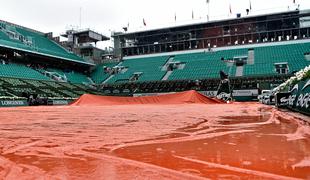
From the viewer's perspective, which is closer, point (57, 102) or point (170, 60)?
point (57, 102)

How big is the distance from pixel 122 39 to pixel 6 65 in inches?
941

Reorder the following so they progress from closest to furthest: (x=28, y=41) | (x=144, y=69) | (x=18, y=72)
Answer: (x=18, y=72) < (x=28, y=41) < (x=144, y=69)

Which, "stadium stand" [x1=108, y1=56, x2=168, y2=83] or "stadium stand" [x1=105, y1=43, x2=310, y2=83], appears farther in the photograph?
"stadium stand" [x1=108, y1=56, x2=168, y2=83]

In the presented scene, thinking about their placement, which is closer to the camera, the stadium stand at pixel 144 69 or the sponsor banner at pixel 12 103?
the sponsor banner at pixel 12 103

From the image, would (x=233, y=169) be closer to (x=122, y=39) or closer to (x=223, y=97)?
(x=223, y=97)

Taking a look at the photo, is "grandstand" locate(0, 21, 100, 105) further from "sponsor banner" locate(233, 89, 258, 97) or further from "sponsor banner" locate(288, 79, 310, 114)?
"sponsor banner" locate(288, 79, 310, 114)

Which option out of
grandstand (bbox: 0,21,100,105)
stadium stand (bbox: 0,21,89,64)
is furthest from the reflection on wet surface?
stadium stand (bbox: 0,21,89,64)

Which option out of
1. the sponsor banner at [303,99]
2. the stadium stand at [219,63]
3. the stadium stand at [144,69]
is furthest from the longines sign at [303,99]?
the stadium stand at [144,69]

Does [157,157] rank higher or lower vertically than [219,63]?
lower

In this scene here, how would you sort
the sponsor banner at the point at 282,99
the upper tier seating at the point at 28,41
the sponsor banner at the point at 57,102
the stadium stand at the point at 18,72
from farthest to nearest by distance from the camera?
the upper tier seating at the point at 28,41
the stadium stand at the point at 18,72
the sponsor banner at the point at 57,102
the sponsor banner at the point at 282,99

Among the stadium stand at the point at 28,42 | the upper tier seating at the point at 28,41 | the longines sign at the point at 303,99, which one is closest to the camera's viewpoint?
the longines sign at the point at 303,99

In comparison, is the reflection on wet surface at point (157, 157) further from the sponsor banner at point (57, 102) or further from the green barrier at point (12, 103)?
the sponsor banner at point (57, 102)

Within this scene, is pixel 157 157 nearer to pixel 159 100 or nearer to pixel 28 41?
pixel 159 100

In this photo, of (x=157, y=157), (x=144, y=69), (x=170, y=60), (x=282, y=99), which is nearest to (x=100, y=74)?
(x=144, y=69)
